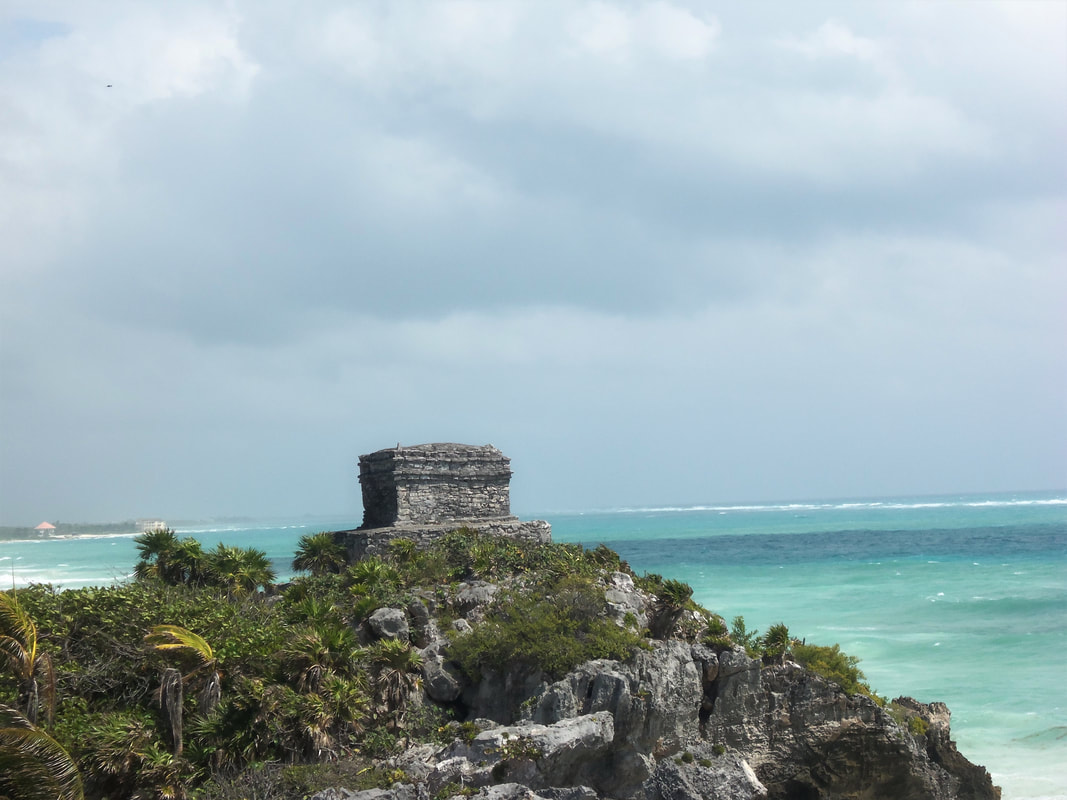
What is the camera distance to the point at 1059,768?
24703mm

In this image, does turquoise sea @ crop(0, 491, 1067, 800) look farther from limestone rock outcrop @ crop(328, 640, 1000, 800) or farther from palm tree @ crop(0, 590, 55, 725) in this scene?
palm tree @ crop(0, 590, 55, 725)

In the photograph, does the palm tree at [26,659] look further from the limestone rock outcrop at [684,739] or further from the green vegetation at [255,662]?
the limestone rock outcrop at [684,739]

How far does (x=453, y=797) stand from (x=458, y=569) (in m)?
8.31

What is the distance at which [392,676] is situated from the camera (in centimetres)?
1573

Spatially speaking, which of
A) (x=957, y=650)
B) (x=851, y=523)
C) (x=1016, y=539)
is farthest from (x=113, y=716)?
(x=851, y=523)

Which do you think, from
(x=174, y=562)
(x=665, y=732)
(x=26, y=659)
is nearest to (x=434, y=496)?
(x=174, y=562)

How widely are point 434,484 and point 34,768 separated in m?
14.2

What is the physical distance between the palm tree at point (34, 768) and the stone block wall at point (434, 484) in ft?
42.4

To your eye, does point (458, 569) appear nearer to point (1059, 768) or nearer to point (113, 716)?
point (113, 716)

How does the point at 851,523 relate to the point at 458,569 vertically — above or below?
A: below

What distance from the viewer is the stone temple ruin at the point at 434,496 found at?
23673mm

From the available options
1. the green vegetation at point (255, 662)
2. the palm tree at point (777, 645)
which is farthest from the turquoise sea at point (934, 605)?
the palm tree at point (777, 645)

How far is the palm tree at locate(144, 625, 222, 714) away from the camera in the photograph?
13977mm

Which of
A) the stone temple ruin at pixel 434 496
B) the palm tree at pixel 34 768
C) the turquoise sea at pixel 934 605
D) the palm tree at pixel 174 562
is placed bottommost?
the turquoise sea at pixel 934 605
